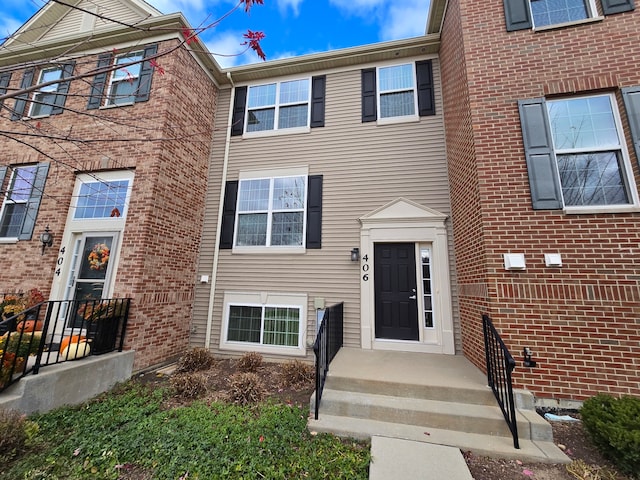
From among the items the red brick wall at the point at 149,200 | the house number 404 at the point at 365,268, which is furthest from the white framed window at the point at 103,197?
the house number 404 at the point at 365,268

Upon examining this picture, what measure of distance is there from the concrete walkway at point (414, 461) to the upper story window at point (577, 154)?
10.9 feet

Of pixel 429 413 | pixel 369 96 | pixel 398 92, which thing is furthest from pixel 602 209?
pixel 369 96

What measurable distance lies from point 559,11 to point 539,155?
249cm

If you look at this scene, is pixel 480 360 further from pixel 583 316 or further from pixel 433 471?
pixel 433 471

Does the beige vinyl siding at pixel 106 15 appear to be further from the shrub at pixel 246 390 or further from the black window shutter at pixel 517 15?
the shrub at pixel 246 390

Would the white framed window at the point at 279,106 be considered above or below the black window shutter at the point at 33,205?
above

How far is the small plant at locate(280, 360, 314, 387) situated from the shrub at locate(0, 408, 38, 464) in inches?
116

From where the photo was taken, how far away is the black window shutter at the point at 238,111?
7.00m

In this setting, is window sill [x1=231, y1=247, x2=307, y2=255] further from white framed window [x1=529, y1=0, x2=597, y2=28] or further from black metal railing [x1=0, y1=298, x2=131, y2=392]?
white framed window [x1=529, y1=0, x2=597, y2=28]

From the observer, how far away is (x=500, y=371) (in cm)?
327

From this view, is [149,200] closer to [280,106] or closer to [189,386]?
[189,386]

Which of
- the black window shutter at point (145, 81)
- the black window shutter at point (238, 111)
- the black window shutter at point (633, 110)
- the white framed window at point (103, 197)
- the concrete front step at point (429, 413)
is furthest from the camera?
the black window shutter at point (238, 111)

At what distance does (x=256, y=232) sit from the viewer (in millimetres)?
6406

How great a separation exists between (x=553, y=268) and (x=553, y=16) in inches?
157
